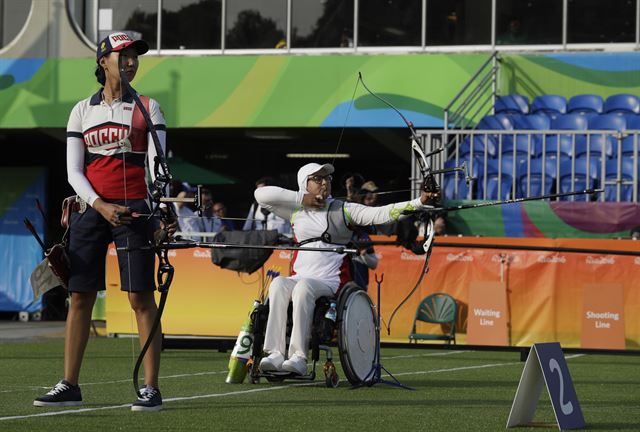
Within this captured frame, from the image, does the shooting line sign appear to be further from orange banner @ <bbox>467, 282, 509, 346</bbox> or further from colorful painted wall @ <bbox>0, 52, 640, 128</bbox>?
colorful painted wall @ <bbox>0, 52, 640, 128</bbox>

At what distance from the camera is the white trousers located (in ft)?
30.5

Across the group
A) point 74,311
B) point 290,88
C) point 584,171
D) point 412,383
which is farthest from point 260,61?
point 74,311

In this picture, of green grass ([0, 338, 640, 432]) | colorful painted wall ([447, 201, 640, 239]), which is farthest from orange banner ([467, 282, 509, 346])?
colorful painted wall ([447, 201, 640, 239])

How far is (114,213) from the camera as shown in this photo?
289 inches

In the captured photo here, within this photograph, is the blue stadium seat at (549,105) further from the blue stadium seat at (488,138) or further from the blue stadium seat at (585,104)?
the blue stadium seat at (488,138)

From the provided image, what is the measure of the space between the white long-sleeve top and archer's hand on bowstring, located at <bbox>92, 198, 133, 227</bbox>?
2434 millimetres

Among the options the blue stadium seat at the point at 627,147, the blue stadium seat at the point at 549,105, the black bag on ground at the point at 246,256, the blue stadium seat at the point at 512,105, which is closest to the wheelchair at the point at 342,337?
the black bag on ground at the point at 246,256

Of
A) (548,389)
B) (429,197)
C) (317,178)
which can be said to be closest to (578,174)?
(317,178)

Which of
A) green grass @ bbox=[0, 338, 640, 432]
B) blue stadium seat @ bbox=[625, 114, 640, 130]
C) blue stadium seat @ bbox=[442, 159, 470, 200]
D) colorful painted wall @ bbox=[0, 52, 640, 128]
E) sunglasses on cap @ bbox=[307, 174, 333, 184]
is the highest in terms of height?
colorful painted wall @ bbox=[0, 52, 640, 128]

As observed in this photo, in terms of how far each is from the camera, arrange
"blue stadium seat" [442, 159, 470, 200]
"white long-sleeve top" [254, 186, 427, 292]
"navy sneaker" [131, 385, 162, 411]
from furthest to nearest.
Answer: "blue stadium seat" [442, 159, 470, 200], "white long-sleeve top" [254, 186, 427, 292], "navy sneaker" [131, 385, 162, 411]

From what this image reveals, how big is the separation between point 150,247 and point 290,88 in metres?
15.6

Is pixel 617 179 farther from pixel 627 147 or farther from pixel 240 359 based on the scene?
pixel 240 359

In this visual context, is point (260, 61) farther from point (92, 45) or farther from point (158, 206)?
point (158, 206)

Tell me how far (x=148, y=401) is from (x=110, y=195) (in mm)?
1182
